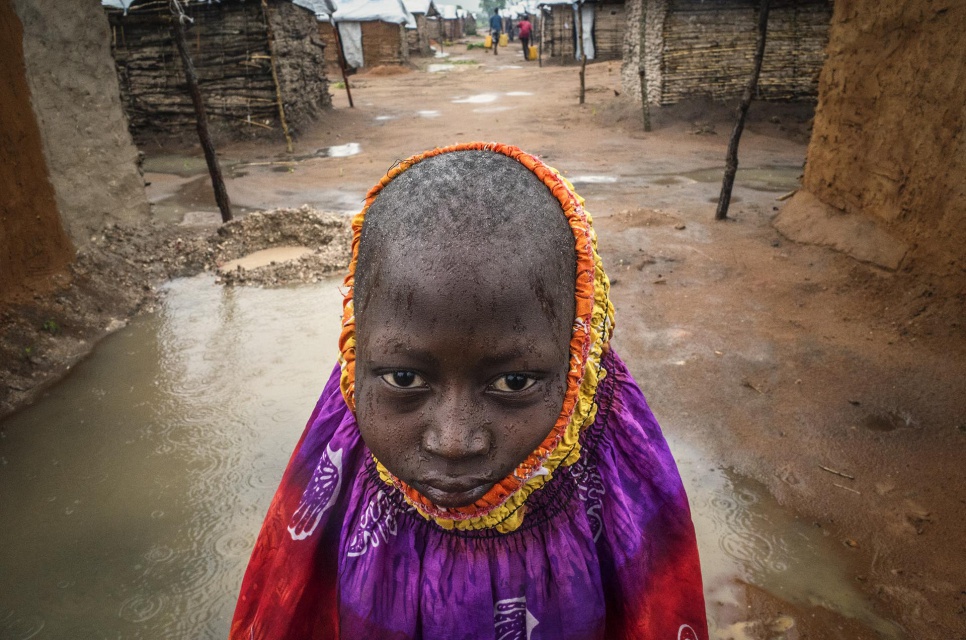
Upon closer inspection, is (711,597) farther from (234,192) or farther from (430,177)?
(234,192)

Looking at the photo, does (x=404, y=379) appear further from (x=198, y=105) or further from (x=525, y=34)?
(x=525, y=34)

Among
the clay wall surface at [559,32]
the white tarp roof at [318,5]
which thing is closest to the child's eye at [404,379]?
the white tarp roof at [318,5]

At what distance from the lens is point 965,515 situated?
7.59 feet

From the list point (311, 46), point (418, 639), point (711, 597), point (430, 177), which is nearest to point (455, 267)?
point (430, 177)

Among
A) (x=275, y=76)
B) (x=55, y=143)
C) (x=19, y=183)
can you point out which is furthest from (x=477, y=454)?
(x=275, y=76)

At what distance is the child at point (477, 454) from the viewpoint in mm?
906

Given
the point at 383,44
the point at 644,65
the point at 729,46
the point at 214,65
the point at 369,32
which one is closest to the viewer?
the point at 729,46

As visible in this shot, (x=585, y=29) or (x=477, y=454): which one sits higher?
(x=585, y=29)

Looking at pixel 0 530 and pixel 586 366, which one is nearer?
pixel 586 366

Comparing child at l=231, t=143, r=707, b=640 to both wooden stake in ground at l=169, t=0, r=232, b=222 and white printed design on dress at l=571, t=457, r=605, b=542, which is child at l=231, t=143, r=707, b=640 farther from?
wooden stake in ground at l=169, t=0, r=232, b=222

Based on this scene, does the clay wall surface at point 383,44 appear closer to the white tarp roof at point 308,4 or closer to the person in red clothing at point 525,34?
the person in red clothing at point 525,34

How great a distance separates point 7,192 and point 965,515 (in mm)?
5090

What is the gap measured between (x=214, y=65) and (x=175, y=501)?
1037 cm

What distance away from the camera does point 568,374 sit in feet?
3.40
